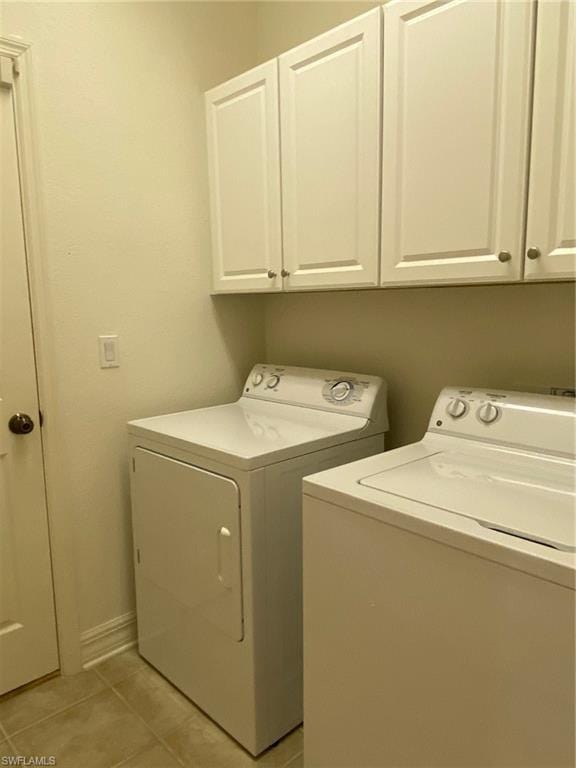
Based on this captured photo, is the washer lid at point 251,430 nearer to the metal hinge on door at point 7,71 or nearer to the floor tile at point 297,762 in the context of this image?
the floor tile at point 297,762

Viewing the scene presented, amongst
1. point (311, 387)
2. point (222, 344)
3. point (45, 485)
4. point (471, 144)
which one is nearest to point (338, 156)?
point (471, 144)

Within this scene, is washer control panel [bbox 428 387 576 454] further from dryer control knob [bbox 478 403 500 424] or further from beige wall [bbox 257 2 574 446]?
beige wall [bbox 257 2 574 446]

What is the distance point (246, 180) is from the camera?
1908 mm

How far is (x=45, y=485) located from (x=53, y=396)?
0.32 meters

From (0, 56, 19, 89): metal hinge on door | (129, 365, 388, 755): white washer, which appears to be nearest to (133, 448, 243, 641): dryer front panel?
(129, 365, 388, 755): white washer

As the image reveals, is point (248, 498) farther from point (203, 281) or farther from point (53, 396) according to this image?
point (203, 281)

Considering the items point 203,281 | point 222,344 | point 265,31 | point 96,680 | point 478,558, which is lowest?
point 96,680

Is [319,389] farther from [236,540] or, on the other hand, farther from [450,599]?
[450,599]

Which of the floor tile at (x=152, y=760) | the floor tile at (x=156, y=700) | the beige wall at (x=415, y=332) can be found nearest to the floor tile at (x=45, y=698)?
the floor tile at (x=156, y=700)

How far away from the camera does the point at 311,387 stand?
1975 millimetres

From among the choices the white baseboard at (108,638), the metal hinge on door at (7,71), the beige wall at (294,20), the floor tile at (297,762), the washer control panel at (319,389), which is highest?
the beige wall at (294,20)

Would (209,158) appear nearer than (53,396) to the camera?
No

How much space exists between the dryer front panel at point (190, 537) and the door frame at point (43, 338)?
0.25m

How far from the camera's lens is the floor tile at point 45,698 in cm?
171
